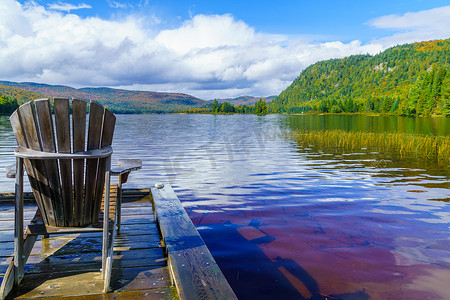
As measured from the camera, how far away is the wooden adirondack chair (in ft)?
8.05

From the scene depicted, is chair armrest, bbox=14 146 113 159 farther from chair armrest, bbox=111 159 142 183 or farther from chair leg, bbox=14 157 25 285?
chair armrest, bbox=111 159 142 183

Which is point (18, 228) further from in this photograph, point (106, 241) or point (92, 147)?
point (92, 147)

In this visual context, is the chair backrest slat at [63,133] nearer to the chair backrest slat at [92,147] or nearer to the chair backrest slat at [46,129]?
the chair backrest slat at [46,129]

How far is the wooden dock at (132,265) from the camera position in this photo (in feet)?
8.09

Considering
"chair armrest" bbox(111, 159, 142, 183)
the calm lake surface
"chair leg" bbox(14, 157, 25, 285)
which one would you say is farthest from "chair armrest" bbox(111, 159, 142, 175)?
the calm lake surface

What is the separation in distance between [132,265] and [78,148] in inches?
47.9

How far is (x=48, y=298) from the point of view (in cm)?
241

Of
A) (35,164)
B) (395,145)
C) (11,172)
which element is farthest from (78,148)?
(395,145)

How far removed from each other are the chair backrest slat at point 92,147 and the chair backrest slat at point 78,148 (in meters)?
0.04

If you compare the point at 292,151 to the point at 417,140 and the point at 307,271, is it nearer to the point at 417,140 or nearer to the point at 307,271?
the point at 417,140

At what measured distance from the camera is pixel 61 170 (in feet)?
8.44

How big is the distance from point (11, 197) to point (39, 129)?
3.48m

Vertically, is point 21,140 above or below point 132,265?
above

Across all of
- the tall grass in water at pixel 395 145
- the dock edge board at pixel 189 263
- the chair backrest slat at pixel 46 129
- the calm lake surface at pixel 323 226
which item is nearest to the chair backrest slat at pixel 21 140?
the chair backrest slat at pixel 46 129
